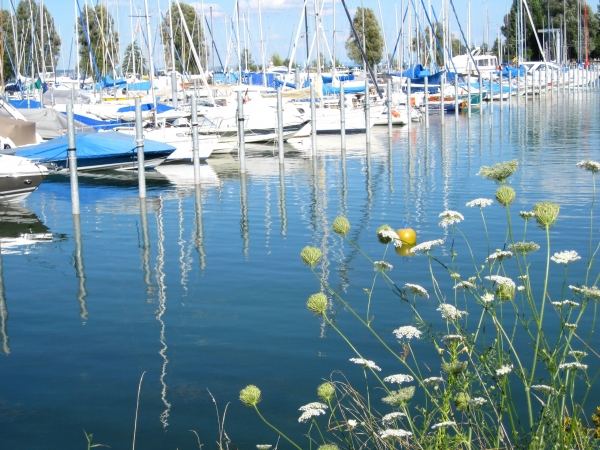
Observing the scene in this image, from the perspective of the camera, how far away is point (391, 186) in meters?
19.7

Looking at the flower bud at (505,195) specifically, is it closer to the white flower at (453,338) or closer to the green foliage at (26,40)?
the white flower at (453,338)

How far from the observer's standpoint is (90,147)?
22344mm

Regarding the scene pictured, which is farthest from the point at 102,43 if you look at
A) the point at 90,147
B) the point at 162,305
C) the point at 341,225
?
the point at 341,225

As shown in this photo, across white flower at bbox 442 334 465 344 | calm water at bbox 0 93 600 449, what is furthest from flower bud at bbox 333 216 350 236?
calm water at bbox 0 93 600 449

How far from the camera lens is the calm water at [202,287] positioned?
6.96 meters

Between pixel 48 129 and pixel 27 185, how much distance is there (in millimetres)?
13531

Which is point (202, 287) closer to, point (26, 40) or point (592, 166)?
point (592, 166)

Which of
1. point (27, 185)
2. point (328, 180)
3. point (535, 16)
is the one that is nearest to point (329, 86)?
point (328, 180)

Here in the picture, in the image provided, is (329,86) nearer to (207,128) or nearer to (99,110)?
(99,110)

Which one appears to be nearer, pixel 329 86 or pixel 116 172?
pixel 116 172

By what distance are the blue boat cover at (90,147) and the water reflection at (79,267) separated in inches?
212

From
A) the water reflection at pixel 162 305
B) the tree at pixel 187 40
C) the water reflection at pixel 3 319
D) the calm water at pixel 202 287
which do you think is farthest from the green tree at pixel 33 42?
the water reflection at pixel 3 319

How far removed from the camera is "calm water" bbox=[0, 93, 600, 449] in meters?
6.96

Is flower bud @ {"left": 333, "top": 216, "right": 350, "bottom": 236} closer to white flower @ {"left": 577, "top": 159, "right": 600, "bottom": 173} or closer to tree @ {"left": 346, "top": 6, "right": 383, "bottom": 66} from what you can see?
white flower @ {"left": 577, "top": 159, "right": 600, "bottom": 173}
